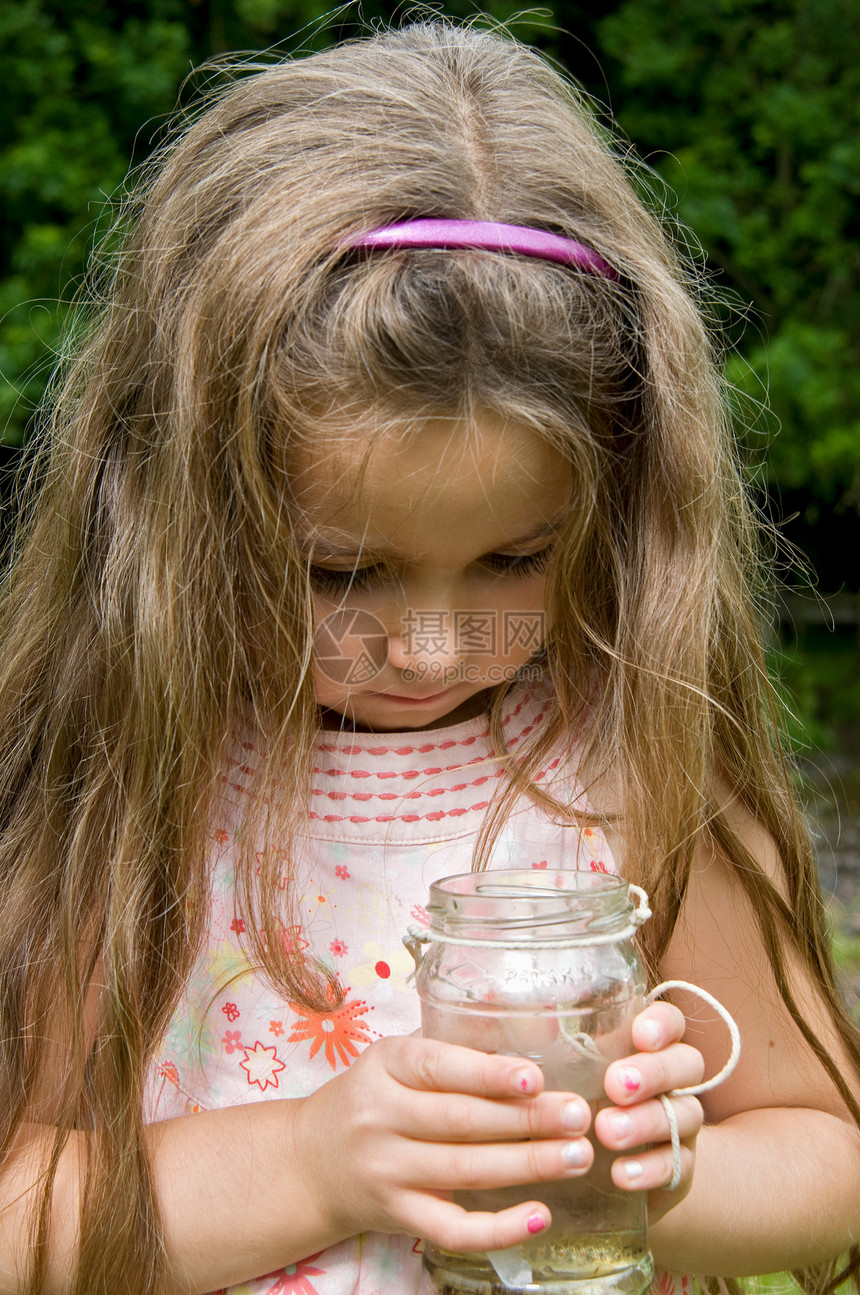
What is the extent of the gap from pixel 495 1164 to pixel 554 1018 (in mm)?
103

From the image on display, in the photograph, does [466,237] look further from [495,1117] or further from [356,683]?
[495,1117]

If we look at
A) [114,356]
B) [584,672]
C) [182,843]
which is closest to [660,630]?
[584,672]

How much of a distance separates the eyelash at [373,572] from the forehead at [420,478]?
0.15 feet

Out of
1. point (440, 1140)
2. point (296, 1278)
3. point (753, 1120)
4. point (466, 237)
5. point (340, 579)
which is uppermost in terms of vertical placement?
point (466, 237)

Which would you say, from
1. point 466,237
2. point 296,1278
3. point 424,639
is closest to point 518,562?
point 424,639

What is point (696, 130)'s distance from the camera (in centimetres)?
475

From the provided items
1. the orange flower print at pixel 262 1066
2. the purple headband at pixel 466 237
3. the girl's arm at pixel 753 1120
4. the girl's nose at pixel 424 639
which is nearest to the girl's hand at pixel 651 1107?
the girl's arm at pixel 753 1120

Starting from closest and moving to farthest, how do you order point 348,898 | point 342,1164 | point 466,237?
point 342,1164, point 466,237, point 348,898

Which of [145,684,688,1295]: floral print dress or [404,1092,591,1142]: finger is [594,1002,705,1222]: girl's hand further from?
[145,684,688,1295]: floral print dress

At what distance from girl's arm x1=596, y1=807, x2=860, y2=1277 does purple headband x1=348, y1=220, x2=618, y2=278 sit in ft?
1.98

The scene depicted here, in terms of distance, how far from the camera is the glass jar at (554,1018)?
0.84 metres

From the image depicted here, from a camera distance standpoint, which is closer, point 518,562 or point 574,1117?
point 574,1117

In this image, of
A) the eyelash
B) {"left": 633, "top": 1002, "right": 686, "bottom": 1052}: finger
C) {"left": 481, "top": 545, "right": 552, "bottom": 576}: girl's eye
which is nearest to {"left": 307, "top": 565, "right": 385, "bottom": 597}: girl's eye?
the eyelash

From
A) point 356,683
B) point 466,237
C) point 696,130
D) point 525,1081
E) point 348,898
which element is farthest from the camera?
point 696,130
